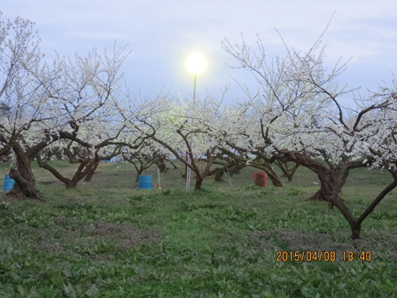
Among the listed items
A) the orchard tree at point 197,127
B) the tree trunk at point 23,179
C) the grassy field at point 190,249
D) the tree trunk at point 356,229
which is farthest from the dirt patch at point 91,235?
the orchard tree at point 197,127

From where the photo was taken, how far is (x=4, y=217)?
1022cm

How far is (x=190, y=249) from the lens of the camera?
26.8 feet

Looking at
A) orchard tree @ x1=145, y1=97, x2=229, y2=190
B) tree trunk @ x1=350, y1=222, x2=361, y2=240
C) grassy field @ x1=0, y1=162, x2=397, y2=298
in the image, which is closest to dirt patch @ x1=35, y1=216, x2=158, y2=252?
grassy field @ x1=0, y1=162, x2=397, y2=298

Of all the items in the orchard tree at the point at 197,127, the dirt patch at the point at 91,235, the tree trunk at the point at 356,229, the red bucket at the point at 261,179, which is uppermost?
the orchard tree at the point at 197,127

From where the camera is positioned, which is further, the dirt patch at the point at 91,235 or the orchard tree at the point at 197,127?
the orchard tree at the point at 197,127

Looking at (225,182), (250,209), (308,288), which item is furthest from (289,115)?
(225,182)

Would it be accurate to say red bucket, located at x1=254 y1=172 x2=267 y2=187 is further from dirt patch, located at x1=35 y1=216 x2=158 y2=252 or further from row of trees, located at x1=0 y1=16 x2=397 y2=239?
dirt patch, located at x1=35 y1=216 x2=158 y2=252

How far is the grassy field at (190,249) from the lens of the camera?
17.6 feet

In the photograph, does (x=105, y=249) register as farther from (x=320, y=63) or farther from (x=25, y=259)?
Answer: (x=320, y=63)

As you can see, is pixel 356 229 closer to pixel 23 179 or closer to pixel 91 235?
pixel 91 235

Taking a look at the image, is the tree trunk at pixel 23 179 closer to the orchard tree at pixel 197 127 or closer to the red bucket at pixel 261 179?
the orchard tree at pixel 197 127

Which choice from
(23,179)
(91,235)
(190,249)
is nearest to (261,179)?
(23,179)

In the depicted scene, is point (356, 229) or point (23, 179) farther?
point (23, 179)

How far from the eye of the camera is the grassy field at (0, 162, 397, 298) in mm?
5371
